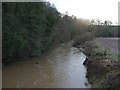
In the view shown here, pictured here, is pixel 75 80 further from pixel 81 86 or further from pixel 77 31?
pixel 77 31

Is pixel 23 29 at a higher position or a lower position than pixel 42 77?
higher

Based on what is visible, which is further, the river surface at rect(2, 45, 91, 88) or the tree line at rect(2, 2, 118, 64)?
the tree line at rect(2, 2, 118, 64)

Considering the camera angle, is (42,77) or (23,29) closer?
(42,77)

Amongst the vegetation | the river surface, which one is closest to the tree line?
Answer: the vegetation

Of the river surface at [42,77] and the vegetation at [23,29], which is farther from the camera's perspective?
the vegetation at [23,29]

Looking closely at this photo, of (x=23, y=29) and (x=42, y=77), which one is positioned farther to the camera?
(x=23, y=29)

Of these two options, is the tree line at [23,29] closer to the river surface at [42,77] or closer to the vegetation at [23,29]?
the vegetation at [23,29]

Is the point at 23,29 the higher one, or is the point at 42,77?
the point at 23,29

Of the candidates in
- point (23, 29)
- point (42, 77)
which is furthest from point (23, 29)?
point (42, 77)

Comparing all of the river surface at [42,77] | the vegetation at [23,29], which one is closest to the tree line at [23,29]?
the vegetation at [23,29]

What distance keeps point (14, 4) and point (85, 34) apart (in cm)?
2201

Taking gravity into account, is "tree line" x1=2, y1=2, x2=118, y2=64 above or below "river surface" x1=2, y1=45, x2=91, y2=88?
above

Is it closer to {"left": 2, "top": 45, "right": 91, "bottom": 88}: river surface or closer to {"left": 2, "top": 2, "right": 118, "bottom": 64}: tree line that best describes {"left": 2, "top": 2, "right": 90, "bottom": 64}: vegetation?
{"left": 2, "top": 2, "right": 118, "bottom": 64}: tree line

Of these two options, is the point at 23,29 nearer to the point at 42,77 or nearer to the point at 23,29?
the point at 23,29
